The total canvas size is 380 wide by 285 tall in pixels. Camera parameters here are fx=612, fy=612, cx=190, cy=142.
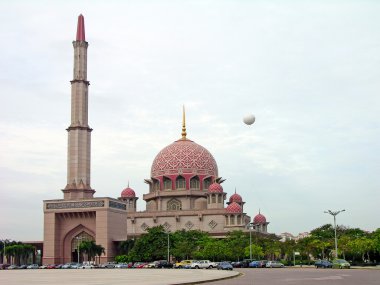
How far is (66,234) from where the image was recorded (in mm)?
81125

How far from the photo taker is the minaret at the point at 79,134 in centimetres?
7812

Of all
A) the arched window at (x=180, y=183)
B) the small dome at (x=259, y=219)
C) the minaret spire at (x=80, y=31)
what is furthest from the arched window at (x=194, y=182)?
the minaret spire at (x=80, y=31)

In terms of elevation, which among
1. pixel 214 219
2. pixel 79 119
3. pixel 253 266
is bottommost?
pixel 253 266

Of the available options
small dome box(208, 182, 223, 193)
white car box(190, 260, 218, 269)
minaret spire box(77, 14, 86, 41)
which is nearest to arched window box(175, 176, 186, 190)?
small dome box(208, 182, 223, 193)

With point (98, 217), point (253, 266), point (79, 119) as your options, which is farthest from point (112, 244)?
point (253, 266)

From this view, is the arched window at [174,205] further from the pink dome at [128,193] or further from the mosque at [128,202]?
the pink dome at [128,193]

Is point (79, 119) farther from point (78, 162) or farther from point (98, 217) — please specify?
point (98, 217)

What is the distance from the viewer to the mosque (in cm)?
7838

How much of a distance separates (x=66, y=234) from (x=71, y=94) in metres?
18.5

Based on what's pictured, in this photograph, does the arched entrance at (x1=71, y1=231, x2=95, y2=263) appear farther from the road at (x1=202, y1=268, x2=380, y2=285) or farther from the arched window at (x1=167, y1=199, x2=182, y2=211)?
the road at (x1=202, y1=268, x2=380, y2=285)

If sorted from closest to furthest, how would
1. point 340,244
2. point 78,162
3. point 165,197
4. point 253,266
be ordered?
point 253,266
point 340,244
point 78,162
point 165,197

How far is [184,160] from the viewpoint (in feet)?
306

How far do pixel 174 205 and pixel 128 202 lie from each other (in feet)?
27.6

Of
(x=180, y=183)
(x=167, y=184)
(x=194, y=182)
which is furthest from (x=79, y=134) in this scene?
(x=194, y=182)
